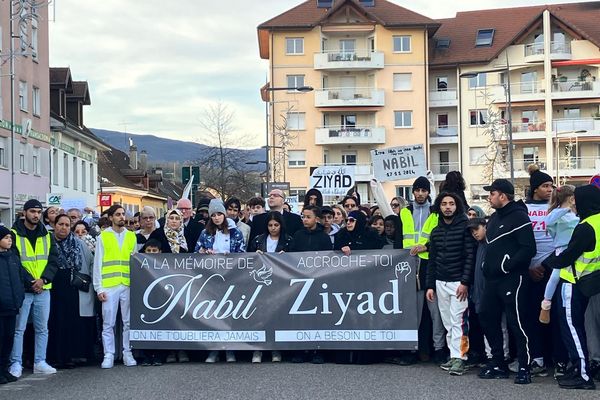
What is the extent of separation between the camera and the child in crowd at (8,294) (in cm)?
1055

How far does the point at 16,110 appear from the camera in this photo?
139 ft

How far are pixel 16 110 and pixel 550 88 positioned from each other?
43160 millimetres

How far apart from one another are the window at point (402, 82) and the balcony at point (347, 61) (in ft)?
5.88

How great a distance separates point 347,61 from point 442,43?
9889 millimetres

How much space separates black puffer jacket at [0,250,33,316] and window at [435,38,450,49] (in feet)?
224

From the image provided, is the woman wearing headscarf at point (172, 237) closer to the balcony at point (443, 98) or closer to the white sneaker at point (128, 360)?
the white sneaker at point (128, 360)

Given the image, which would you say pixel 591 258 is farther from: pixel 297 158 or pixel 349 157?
pixel 349 157

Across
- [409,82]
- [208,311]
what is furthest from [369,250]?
[409,82]

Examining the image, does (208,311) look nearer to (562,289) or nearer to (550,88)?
(562,289)

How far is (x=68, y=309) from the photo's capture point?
11734 millimetres

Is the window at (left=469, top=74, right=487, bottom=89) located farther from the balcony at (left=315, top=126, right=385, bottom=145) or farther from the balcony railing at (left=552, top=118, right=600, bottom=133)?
the balcony at (left=315, top=126, right=385, bottom=145)

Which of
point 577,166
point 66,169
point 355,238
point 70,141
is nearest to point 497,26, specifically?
point 577,166

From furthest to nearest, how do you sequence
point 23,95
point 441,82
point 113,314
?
point 441,82
point 23,95
point 113,314

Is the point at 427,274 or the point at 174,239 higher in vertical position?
the point at 174,239
